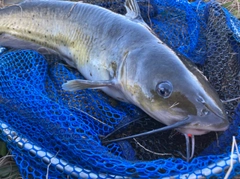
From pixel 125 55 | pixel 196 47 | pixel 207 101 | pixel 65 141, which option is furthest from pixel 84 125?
pixel 196 47

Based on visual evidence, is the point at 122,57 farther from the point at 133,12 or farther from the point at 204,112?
the point at 204,112

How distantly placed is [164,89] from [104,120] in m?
0.44

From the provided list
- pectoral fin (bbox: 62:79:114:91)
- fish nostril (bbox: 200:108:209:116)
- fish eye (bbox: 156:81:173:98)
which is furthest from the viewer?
pectoral fin (bbox: 62:79:114:91)

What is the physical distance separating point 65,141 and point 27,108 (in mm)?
359

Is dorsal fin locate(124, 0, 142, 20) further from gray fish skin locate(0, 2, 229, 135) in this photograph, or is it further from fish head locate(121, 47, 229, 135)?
fish head locate(121, 47, 229, 135)

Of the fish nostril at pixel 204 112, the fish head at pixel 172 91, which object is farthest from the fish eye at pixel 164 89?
the fish nostril at pixel 204 112

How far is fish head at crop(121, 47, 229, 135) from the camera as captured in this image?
134 cm

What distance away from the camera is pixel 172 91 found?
145 centimetres

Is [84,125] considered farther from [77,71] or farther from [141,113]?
[77,71]

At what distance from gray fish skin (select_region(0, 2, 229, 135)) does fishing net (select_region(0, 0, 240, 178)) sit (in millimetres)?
135

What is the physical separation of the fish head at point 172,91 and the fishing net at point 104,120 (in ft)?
0.50

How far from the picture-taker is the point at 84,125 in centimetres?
161

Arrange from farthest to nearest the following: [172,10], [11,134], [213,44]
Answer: [172,10] < [213,44] < [11,134]

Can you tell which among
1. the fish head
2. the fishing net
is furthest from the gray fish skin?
the fishing net
